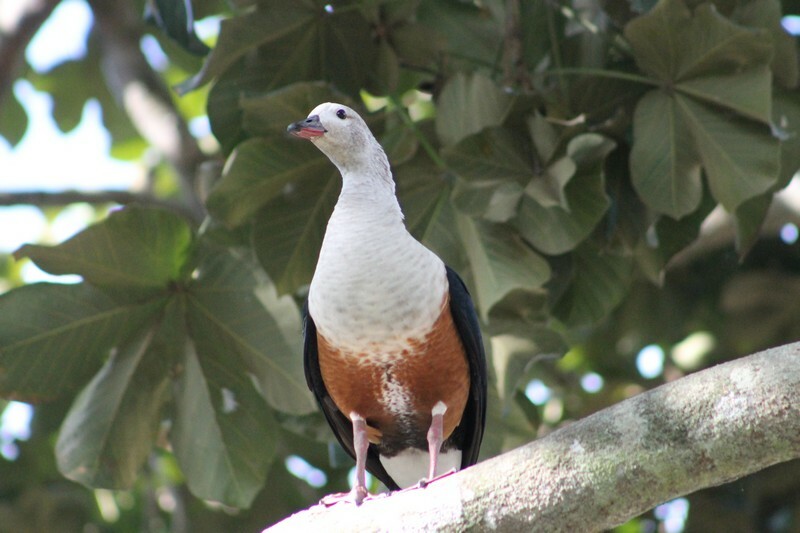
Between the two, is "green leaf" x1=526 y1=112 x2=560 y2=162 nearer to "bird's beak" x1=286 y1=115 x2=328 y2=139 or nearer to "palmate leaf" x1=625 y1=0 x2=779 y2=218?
"palmate leaf" x1=625 y1=0 x2=779 y2=218

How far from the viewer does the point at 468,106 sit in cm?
470

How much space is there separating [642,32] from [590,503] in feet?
8.50

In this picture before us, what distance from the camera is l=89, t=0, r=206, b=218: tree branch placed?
249 inches

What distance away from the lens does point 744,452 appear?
2.49 metres

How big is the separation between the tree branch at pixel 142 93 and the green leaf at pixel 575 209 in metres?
2.29

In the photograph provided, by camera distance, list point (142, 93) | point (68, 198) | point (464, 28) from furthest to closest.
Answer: point (142, 93), point (68, 198), point (464, 28)

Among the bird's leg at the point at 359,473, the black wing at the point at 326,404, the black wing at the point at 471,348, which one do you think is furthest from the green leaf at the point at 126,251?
the black wing at the point at 471,348

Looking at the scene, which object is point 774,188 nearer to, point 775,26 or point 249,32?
point 775,26

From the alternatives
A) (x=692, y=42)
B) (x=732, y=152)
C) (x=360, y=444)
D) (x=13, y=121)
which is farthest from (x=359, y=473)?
(x=13, y=121)

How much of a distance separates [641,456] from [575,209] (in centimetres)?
222

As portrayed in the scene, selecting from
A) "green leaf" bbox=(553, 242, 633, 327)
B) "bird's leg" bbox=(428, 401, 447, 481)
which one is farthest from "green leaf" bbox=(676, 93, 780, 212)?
"bird's leg" bbox=(428, 401, 447, 481)

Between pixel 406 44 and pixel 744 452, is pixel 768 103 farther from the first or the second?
pixel 744 452

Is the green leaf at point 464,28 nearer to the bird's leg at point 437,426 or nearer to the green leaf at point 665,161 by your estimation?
the green leaf at point 665,161

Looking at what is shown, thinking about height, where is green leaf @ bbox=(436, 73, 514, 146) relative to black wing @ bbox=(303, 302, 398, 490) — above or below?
above
